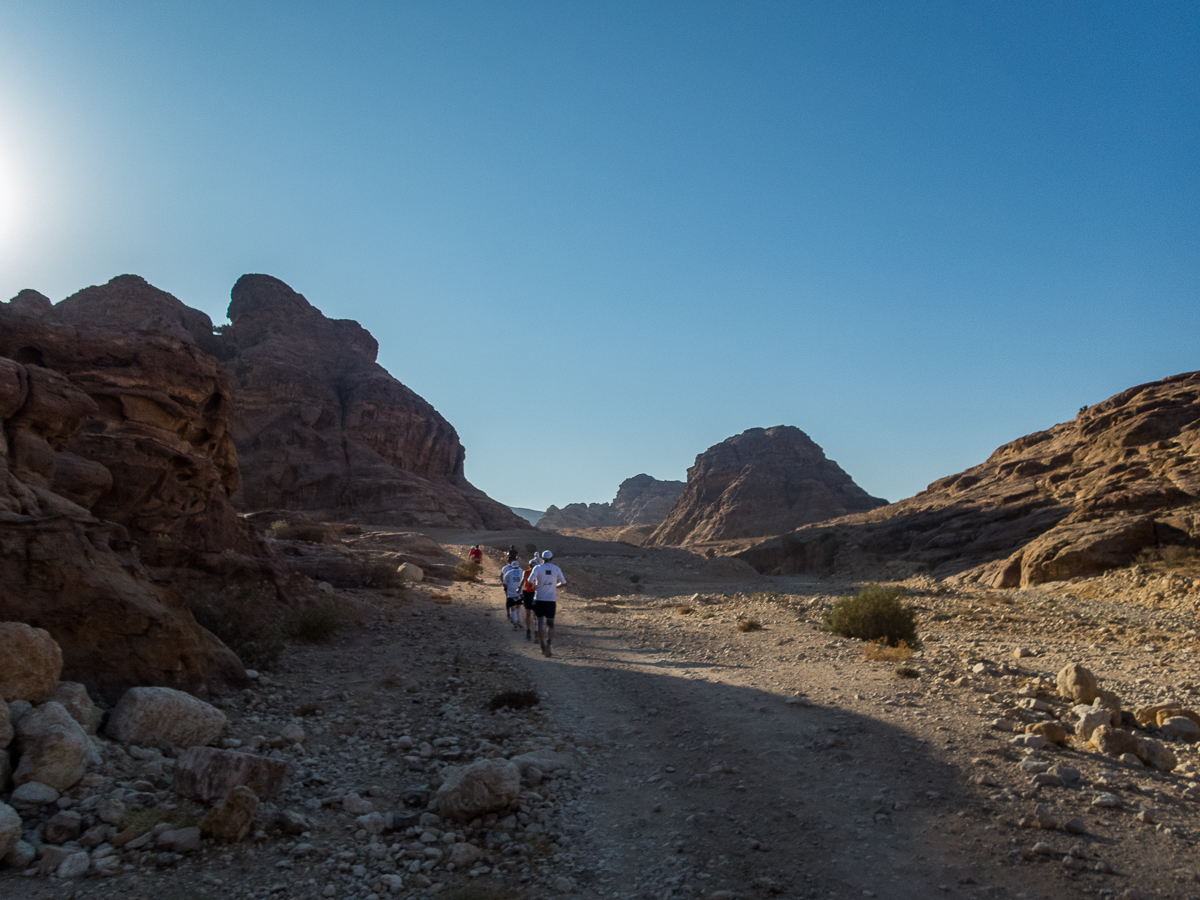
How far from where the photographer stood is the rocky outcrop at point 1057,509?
28.2 meters

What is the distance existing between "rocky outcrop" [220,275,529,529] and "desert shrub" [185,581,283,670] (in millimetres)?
59139

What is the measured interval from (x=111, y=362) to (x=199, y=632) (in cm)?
804

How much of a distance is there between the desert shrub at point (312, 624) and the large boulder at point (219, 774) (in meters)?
7.21

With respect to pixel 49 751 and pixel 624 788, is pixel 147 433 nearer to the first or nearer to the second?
pixel 49 751

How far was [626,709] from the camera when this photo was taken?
8.98 metres

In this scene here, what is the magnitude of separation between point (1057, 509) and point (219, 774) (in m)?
40.0

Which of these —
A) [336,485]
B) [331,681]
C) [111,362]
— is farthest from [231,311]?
[331,681]

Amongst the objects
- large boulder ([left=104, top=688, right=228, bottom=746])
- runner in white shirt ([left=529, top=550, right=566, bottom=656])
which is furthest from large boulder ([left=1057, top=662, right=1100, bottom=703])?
large boulder ([left=104, top=688, right=228, bottom=746])

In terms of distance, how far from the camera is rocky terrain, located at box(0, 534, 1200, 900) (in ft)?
15.0

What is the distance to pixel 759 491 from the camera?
372ft

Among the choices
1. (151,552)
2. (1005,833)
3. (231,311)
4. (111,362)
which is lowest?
(1005,833)

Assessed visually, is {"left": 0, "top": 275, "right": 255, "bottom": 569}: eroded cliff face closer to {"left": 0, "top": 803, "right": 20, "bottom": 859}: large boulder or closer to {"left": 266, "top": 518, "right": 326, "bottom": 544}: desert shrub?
{"left": 0, "top": 803, "right": 20, "bottom": 859}: large boulder

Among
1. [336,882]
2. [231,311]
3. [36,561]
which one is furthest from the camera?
[231,311]

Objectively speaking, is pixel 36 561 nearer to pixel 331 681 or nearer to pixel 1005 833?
pixel 331 681
